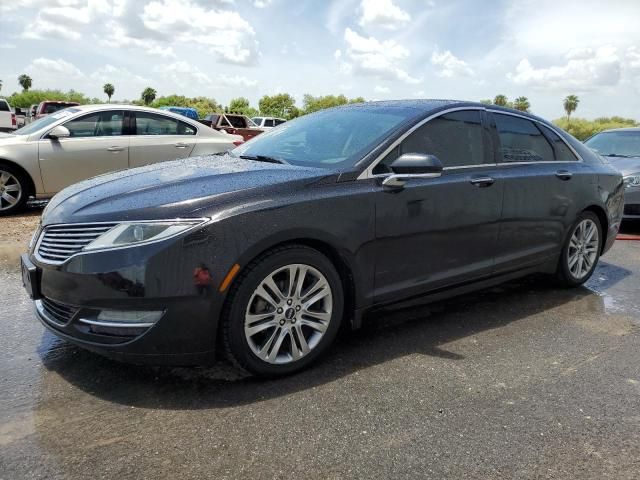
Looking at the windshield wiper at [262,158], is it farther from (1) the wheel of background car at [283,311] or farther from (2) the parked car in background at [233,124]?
(2) the parked car in background at [233,124]

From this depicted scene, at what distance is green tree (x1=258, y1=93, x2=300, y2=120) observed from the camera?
60.7m

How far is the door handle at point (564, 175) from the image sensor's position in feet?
15.5

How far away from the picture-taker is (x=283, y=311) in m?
3.14

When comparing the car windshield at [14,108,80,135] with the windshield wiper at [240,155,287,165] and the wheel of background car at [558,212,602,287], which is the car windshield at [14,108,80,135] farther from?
the wheel of background car at [558,212,602,287]

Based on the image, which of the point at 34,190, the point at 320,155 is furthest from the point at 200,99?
the point at 320,155

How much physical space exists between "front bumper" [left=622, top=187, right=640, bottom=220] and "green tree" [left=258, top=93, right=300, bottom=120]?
5432 centimetres

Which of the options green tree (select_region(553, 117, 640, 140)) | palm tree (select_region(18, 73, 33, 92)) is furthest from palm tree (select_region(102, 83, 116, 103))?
green tree (select_region(553, 117, 640, 140))

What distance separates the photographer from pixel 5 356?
3.42 m

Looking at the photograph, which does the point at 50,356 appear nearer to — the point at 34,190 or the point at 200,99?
the point at 34,190

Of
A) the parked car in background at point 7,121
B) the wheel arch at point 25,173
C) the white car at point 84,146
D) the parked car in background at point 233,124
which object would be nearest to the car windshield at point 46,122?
the white car at point 84,146

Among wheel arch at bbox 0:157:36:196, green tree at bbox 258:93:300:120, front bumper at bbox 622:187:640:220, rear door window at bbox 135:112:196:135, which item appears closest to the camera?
wheel arch at bbox 0:157:36:196

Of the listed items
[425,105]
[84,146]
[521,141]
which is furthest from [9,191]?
[521,141]

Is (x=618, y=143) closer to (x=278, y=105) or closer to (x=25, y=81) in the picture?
(x=278, y=105)

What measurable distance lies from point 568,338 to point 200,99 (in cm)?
7169
